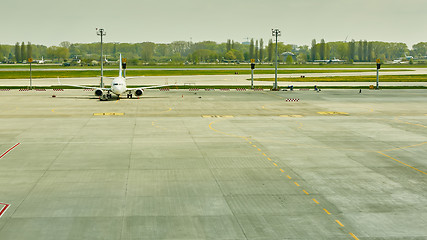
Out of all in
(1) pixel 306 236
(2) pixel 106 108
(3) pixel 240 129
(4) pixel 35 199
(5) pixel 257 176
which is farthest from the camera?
(2) pixel 106 108

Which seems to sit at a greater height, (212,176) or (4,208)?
(212,176)

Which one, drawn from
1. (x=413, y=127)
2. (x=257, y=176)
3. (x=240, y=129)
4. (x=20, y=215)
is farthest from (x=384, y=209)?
(x=413, y=127)

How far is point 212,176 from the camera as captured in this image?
2448 cm

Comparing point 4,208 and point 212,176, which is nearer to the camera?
point 4,208

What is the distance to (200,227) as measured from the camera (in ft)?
55.7

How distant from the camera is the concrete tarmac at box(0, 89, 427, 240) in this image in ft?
56.2

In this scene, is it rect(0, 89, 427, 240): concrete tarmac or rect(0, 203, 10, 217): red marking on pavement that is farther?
rect(0, 203, 10, 217): red marking on pavement

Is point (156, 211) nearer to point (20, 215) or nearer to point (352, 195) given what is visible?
point (20, 215)

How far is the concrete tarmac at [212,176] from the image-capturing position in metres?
17.1

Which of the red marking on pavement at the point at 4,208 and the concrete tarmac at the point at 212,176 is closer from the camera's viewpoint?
the concrete tarmac at the point at 212,176

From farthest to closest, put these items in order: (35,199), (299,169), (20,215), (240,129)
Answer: (240,129), (299,169), (35,199), (20,215)

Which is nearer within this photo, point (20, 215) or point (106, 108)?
point (20, 215)

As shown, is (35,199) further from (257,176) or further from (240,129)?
(240,129)

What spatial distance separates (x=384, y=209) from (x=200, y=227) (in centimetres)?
820
